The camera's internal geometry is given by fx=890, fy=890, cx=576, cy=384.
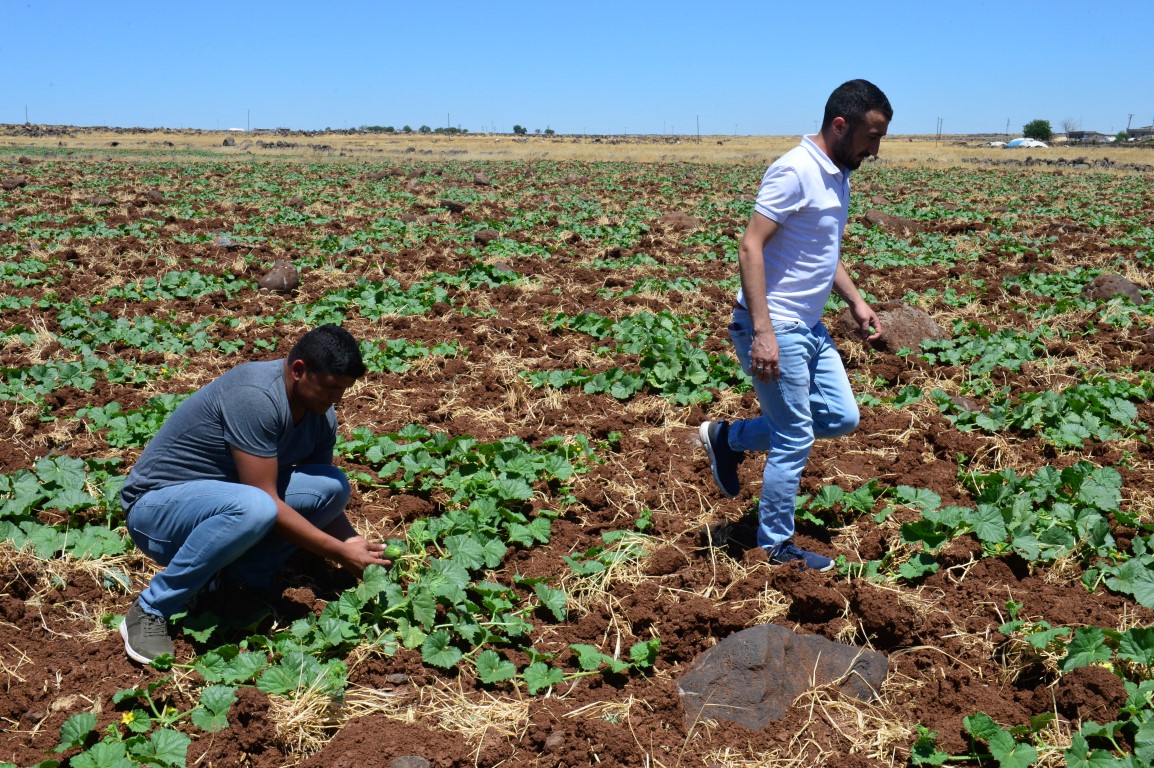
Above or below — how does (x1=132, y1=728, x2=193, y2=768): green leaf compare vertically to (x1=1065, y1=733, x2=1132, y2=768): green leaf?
below

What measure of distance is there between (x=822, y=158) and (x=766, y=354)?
0.86 metres

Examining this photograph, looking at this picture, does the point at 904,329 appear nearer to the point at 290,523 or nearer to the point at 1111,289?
the point at 1111,289

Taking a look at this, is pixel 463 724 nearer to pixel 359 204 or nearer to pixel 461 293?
pixel 461 293

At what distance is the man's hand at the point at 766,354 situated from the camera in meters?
3.63

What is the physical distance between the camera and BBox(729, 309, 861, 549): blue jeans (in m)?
3.79

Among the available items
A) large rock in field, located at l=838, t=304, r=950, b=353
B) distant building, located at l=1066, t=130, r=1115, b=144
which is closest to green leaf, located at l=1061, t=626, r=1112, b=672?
large rock in field, located at l=838, t=304, r=950, b=353

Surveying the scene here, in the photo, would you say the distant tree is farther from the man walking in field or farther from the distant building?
the man walking in field

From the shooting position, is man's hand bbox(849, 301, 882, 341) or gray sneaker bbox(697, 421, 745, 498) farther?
gray sneaker bbox(697, 421, 745, 498)

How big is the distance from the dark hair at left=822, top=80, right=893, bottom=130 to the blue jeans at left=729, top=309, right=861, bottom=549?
0.87 metres

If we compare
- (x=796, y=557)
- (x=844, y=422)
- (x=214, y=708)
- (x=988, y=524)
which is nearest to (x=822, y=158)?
(x=844, y=422)

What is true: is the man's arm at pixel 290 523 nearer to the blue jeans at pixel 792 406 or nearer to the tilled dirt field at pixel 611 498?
the tilled dirt field at pixel 611 498

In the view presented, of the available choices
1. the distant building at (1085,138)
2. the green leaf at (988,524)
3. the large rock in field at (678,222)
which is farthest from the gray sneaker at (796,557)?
the distant building at (1085,138)

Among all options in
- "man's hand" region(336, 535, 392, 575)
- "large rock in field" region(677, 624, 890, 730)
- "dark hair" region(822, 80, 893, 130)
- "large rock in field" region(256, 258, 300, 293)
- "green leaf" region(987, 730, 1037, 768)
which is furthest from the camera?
"large rock in field" region(256, 258, 300, 293)

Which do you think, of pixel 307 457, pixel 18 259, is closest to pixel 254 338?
pixel 307 457
